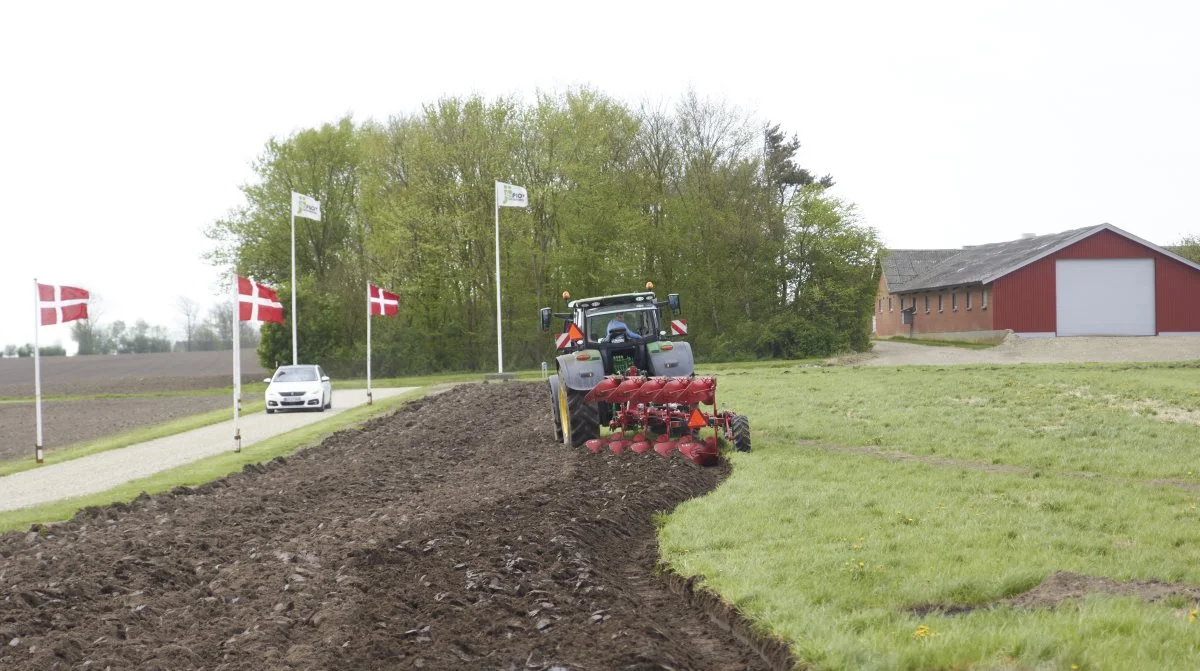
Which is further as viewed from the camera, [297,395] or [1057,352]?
[1057,352]

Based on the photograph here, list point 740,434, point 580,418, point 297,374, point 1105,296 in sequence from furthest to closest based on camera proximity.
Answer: point 1105,296
point 297,374
point 580,418
point 740,434

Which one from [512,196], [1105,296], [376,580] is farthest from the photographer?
[1105,296]

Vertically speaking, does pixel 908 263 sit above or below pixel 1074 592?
above

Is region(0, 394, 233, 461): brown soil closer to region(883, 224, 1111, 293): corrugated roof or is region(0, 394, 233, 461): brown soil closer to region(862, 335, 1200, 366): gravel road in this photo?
region(862, 335, 1200, 366): gravel road

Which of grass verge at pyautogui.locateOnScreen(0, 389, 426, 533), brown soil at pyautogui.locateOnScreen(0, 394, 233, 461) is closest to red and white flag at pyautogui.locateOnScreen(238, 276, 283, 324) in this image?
grass verge at pyautogui.locateOnScreen(0, 389, 426, 533)

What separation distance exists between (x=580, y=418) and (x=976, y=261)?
43750mm

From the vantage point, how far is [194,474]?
1716 centimetres

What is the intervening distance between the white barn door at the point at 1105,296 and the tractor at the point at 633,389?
32642mm

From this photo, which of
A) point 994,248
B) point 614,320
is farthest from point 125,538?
point 994,248

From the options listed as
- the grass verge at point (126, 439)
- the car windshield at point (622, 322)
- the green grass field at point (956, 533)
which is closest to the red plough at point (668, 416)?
the green grass field at point (956, 533)

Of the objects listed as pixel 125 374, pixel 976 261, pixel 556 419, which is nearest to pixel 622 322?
pixel 556 419

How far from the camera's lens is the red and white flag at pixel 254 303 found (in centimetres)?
2243

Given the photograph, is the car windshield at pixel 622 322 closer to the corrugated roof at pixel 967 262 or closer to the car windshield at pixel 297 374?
the car windshield at pixel 297 374

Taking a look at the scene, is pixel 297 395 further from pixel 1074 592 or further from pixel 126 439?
pixel 1074 592
